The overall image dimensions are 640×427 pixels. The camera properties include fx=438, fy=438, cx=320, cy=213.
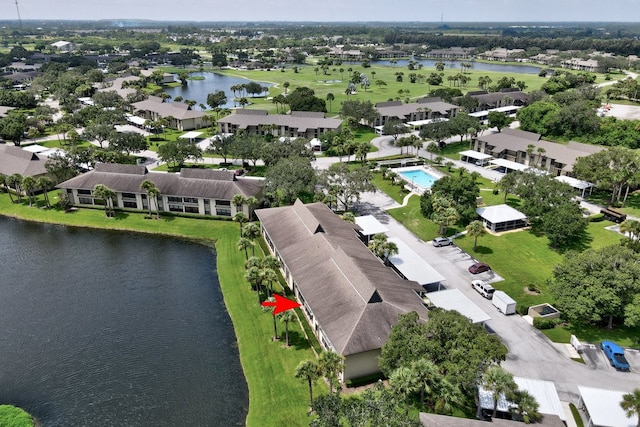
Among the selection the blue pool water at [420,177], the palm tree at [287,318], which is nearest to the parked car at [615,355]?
the palm tree at [287,318]

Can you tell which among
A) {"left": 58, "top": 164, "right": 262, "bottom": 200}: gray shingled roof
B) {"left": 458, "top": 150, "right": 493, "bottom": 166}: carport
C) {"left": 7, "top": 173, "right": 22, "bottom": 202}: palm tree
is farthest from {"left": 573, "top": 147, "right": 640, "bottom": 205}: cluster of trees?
{"left": 7, "top": 173, "right": 22, "bottom": 202}: palm tree

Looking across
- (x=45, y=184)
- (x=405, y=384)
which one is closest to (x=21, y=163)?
(x=45, y=184)

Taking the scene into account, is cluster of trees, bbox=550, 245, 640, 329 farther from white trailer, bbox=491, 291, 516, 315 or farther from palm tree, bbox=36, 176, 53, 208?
palm tree, bbox=36, 176, 53, 208

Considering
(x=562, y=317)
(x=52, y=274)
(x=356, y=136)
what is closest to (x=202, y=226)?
(x=52, y=274)

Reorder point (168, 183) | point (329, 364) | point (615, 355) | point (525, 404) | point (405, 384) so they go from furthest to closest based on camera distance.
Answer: point (168, 183) < point (615, 355) < point (329, 364) < point (525, 404) < point (405, 384)

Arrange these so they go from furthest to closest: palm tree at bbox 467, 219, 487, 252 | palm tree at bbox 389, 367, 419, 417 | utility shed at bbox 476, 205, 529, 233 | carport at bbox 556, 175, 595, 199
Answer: carport at bbox 556, 175, 595, 199 < utility shed at bbox 476, 205, 529, 233 < palm tree at bbox 467, 219, 487, 252 < palm tree at bbox 389, 367, 419, 417

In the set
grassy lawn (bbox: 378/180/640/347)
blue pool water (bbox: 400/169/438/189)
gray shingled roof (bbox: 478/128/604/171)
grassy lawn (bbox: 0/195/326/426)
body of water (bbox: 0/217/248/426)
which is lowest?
body of water (bbox: 0/217/248/426)

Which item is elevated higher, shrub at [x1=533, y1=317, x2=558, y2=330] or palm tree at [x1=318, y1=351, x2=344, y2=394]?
palm tree at [x1=318, y1=351, x2=344, y2=394]

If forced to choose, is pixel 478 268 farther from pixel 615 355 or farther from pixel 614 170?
pixel 614 170
